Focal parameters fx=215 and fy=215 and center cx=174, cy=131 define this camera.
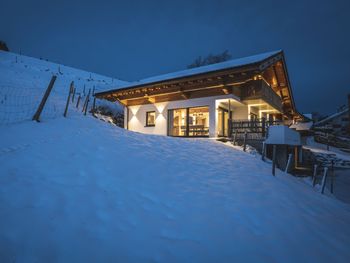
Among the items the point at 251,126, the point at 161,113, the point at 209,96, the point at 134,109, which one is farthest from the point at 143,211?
the point at 134,109

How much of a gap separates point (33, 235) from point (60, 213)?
1.58 ft

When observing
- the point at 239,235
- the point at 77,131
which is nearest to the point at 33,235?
the point at 239,235

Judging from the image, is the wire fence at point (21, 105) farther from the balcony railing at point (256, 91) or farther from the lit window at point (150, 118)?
the balcony railing at point (256, 91)

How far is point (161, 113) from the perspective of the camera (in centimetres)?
1593

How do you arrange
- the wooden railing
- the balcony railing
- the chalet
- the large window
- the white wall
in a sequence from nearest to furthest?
the wooden railing < the chalet < the balcony railing < the white wall < the large window

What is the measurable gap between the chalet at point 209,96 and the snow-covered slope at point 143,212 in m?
7.41

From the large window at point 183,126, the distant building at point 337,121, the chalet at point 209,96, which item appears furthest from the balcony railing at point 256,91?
the distant building at point 337,121

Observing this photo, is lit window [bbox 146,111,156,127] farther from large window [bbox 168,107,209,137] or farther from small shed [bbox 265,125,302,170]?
small shed [bbox 265,125,302,170]

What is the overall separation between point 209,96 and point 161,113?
3931 millimetres

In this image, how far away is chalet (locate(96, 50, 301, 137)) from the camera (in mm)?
12312

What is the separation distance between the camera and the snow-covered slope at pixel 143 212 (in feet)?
8.86

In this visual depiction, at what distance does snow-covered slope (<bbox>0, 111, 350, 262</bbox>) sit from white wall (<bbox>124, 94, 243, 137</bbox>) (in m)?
7.75

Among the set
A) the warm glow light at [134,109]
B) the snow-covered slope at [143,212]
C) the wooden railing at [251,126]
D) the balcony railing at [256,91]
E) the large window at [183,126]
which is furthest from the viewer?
the warm glow light at [134,109]

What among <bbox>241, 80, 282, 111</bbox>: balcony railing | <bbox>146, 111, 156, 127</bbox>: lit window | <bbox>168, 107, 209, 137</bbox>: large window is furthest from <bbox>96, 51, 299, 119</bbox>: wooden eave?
<bbox>168, 107, 209, 137</bbox>: large window
